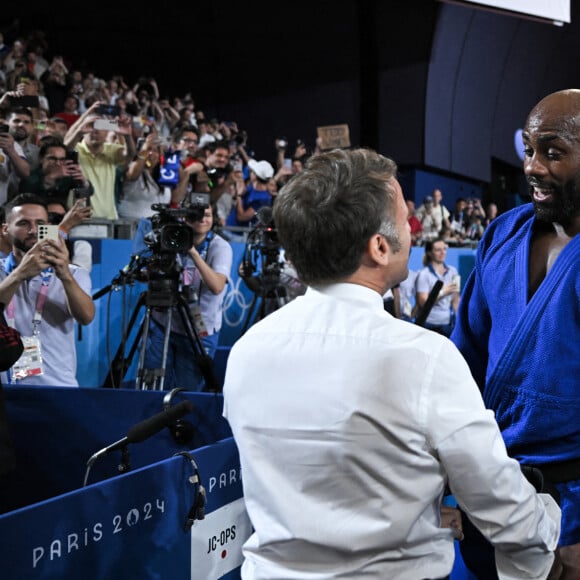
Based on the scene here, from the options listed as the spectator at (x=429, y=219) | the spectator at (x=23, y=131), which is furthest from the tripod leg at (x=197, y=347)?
the spectator at (x=429, y=219)

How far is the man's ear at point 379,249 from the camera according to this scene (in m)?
1.23

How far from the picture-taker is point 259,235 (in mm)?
5438

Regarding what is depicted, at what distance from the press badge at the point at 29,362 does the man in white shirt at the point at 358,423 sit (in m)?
2.17

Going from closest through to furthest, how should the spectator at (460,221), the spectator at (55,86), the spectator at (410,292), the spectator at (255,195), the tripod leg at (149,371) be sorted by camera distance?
the tripod leg at (149,371), the spectator at (410,292), the spectator at (255,195), the spectator at (55,86), the spectator at (460,221)

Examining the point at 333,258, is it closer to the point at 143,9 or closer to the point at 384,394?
the point at 384,394

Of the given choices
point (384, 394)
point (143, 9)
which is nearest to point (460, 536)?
point (384, 394)

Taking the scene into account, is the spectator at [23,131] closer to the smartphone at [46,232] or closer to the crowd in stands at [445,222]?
the smartphone at [46,232]

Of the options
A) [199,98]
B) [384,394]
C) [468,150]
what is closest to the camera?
[384,394]

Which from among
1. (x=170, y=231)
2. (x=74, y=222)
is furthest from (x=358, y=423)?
(x=170, y=231)

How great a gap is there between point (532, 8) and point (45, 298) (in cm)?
308

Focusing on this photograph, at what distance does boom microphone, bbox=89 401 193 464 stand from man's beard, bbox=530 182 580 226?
0.98 meters

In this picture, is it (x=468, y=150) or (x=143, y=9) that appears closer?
(x=143, y=9)

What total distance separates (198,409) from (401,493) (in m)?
1.57

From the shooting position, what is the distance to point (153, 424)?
1847 millimetres
